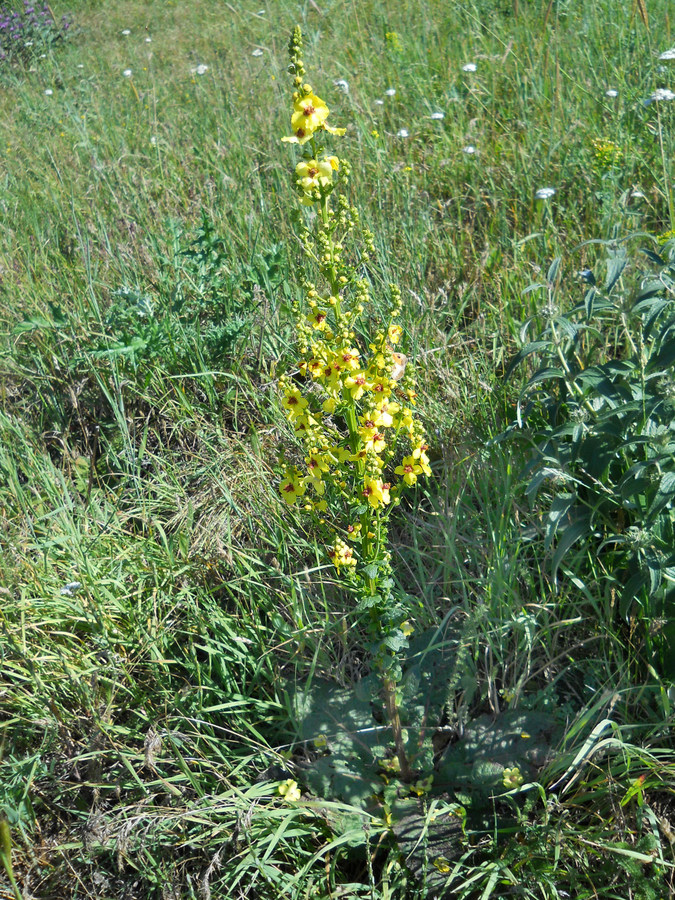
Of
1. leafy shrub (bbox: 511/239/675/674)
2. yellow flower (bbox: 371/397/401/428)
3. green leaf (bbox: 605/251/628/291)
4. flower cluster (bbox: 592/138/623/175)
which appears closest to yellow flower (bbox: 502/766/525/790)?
leafy shrub (bbox: 511/239/675/674)

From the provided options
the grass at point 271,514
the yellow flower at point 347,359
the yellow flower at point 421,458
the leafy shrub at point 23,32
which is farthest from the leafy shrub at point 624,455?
the leafy shrub at point 23,32

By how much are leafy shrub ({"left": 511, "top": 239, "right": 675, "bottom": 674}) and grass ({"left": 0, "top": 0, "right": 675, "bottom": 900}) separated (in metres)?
0.11

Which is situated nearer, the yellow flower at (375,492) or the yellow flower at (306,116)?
the yellow flower at (306,116)

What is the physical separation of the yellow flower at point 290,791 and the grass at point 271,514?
39 mm

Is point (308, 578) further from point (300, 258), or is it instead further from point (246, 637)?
point (300, 258)

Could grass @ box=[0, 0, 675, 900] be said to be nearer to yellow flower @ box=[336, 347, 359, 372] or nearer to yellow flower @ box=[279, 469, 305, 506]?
yellow flower @ box=[279, 469, 305, 506]

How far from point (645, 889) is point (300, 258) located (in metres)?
2.43

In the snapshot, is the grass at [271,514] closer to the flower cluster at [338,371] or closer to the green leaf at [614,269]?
the flower cluster at [338,371]

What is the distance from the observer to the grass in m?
1.54

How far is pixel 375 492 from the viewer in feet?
4.78

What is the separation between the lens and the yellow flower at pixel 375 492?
1.46 meters

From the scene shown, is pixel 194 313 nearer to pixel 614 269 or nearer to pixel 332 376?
pixel 332 376

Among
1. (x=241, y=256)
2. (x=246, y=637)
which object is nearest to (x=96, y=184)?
(x=241, y=256)

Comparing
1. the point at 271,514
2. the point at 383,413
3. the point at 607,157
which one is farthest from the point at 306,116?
the point at 607,157
